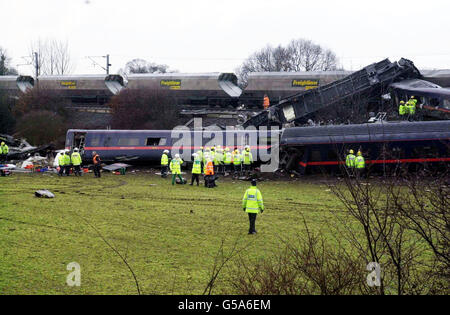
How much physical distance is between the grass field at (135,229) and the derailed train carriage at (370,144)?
5.07 feet

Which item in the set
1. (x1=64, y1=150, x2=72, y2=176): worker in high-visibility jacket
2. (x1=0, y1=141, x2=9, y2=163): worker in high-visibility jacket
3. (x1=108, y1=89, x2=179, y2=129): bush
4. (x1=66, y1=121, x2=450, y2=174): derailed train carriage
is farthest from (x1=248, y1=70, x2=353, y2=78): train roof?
(x1=0, y1=141, x2=9, y2=163): worker in high-visibility jacket

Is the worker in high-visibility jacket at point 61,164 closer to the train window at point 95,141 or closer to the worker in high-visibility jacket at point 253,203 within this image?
the train window at point 95,141

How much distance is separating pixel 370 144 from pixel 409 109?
18.6ft

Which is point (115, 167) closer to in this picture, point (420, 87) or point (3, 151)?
point (3, 151)

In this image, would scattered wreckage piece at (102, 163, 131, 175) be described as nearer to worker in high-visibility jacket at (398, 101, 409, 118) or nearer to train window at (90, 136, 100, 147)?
train window at (90, 136, 100, 147)

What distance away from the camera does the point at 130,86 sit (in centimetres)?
4047

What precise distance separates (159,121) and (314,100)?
1451 cm

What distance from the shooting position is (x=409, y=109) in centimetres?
2352

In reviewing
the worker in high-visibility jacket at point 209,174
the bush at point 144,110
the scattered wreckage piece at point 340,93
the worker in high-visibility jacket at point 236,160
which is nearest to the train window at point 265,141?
the worker in high-visibility jacket at point 236,160

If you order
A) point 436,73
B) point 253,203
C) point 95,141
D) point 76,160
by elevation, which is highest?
point 436,73

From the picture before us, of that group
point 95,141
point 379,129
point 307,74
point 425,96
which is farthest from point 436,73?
point 95,141

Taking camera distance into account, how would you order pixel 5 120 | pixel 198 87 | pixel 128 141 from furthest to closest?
1. pixel 198 87
2. pixel 5 120
3. pixel 128 141

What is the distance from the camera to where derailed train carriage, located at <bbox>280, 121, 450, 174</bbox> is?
741 inches
